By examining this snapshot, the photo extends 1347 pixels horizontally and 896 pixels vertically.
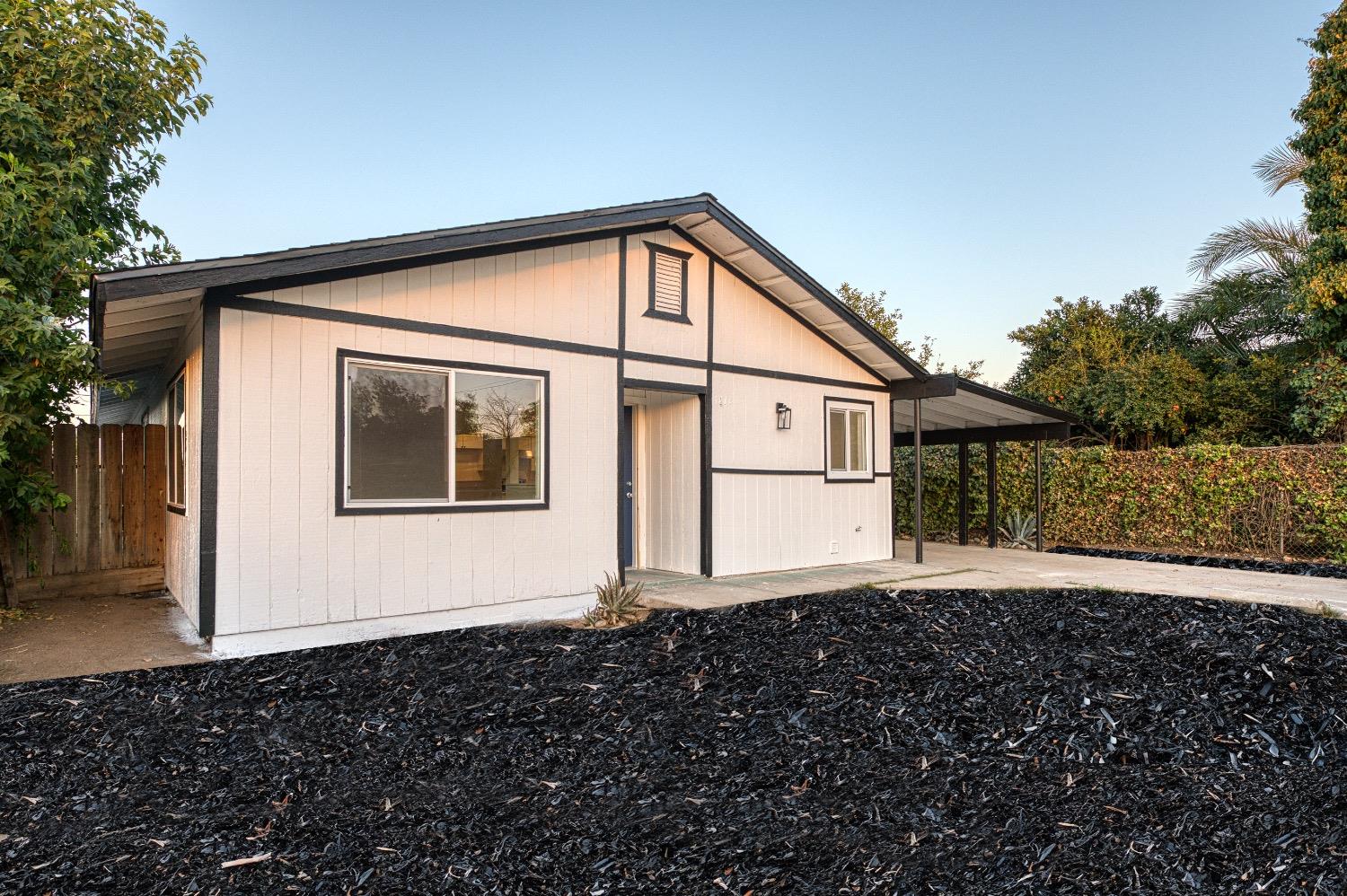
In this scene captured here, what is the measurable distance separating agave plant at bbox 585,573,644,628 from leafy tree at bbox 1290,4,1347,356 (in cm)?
1219

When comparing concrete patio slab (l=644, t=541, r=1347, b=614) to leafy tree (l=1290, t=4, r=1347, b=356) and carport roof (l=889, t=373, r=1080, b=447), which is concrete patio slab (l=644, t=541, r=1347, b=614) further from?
leafy tree (l=1290, t=4, r=1347, b=356)

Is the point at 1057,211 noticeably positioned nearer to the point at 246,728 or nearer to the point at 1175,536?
the point at 1175,536

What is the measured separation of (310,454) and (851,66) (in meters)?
10.4

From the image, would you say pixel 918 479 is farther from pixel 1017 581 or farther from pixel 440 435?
pixel 440 435

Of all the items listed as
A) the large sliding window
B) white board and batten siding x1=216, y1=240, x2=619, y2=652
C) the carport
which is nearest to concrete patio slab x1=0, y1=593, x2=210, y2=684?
white board and batten siding x1=216, y1=240, x2=619, y2=652

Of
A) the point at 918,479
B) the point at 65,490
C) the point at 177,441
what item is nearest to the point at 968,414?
the point at 918,479

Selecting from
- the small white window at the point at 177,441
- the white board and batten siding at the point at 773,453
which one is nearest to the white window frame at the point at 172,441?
the small white window at the point at 177,441

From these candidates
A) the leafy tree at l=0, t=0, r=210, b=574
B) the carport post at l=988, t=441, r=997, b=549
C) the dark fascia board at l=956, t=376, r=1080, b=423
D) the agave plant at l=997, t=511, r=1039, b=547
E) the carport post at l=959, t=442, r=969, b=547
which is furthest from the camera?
the carport post at l=959, t=442, r=969, b=547

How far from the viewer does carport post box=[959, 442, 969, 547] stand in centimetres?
1255

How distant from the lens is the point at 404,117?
39.4 ft

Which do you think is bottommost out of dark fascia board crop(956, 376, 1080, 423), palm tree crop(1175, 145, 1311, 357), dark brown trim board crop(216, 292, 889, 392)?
dark fascia board crop(956, 376, 1080, 423)

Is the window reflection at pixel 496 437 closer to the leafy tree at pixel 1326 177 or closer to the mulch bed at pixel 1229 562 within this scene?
the mulch bed at pixel 1229 562

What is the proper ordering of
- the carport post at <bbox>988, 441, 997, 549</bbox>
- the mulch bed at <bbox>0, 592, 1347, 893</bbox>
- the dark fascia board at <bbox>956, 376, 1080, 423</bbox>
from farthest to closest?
the carport post at <bbox>988, 441, 997, 549</bbox>
the dark fascia board at <bbox>956, 376, 1080, 423</bbox>
the mulch bed at <bbox>0, 592, 1347, 893</bbox>

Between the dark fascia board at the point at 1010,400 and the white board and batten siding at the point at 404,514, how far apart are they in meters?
4.63
